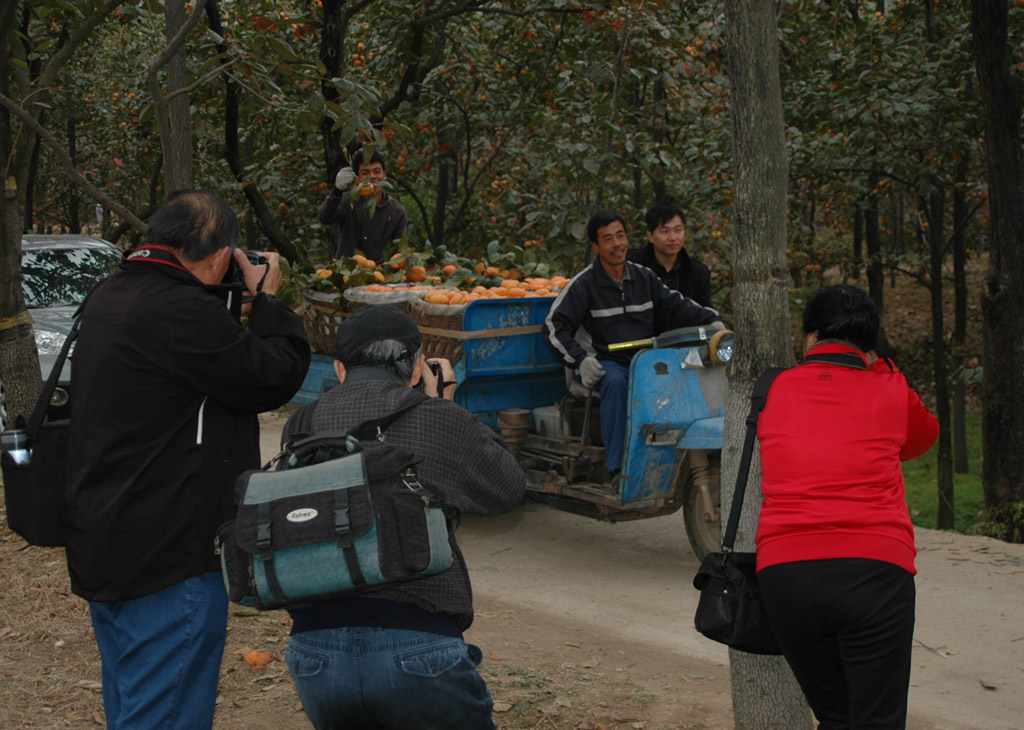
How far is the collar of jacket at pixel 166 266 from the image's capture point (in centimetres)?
274

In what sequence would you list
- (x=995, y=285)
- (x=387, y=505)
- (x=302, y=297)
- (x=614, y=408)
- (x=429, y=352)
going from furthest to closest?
(x=995, y=285) → (x=302, y=297) → (x=429, y=352) → (x=614, y=408) → (x=387, y=505)

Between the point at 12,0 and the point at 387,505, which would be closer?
the point at 387,505

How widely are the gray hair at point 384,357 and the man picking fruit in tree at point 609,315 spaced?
11.2ft

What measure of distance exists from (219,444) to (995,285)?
7.79m

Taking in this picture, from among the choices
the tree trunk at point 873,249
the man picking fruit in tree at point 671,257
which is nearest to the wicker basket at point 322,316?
the man picking fruit in tree at point 671,257

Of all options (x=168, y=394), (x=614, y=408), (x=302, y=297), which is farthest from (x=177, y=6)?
(x=168, y=394)

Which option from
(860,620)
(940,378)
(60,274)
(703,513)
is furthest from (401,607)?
(940,378)

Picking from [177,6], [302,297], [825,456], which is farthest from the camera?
[302,297]

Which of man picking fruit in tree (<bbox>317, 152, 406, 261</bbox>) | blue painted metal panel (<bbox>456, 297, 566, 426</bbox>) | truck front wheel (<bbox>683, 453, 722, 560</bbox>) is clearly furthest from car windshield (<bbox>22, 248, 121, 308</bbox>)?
truck front wheel (<bbox>683, 453, 722, 560</bbox>)

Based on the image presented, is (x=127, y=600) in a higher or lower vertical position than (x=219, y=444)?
lower

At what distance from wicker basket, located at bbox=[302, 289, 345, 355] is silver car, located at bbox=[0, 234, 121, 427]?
344 cm

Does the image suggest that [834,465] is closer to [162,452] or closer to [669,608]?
[162,452]

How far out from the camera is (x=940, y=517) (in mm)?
11438

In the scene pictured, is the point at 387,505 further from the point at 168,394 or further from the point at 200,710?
the point at 200,710
